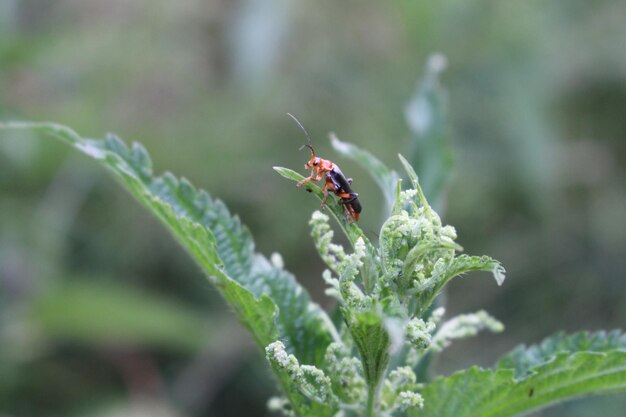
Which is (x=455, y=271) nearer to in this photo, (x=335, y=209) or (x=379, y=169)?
(x=335, y=209)

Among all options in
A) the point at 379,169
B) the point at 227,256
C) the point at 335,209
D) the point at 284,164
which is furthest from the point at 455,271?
the point at 284,164

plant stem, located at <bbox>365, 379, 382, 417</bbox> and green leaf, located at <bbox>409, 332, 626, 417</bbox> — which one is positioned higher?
green leaf, located at <bbox>409, 332, 626, 417</bbox>

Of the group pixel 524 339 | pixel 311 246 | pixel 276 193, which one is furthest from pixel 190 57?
pixel 524 339

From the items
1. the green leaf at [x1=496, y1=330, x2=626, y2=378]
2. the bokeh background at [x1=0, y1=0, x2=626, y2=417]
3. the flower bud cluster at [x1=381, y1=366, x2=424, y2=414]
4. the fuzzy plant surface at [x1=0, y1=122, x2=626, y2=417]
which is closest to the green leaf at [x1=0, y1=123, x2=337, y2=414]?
the fuzzy plant surface at [x1=0, y1=122, x2=626, y2=417]

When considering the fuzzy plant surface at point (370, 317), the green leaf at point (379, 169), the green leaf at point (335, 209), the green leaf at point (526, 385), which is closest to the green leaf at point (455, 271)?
the fuzzy plant surface at point (370, 317)

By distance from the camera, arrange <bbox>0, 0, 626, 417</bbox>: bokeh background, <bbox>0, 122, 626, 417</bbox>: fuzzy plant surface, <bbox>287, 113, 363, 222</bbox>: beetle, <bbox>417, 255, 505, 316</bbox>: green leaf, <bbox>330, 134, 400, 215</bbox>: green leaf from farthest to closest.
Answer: <bbox>0, 0, 626, 417</bbox>: bokeh background < <bbox>330, 134, 400, 215</bbox>: green leaf < <bbox>287, 113, 363, 222</bbox>: beetle < <bbox>0, 122, 626, 417</bbox>: fuzzy plant surface < <bbox>417, 255, 505, 316</bbox>: green leaf

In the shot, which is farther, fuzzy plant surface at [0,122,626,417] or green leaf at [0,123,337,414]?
green leaf at [0,123,337,414]

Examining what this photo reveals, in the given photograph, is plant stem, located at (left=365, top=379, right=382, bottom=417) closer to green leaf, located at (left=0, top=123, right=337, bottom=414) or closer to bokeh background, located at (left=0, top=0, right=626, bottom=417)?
green leaf, located at (left=0, top=123, right=337, bottom=414)

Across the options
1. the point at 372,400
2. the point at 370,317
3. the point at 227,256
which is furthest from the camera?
the point at 227,256
